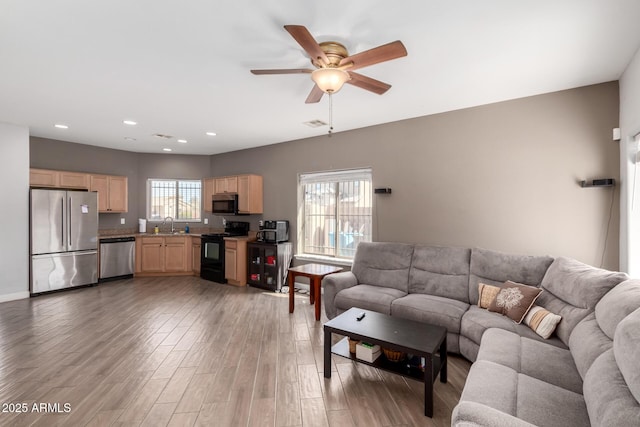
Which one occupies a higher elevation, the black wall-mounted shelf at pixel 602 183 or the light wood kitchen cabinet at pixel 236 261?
the black wall-mounted shelf at pixel 602 183

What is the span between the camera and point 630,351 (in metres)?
1.10

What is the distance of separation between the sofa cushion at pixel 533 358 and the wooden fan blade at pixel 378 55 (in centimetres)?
207

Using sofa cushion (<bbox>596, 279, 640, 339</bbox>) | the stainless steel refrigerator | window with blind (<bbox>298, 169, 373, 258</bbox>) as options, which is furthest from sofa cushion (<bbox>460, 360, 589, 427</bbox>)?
the stainless steel refrigerator

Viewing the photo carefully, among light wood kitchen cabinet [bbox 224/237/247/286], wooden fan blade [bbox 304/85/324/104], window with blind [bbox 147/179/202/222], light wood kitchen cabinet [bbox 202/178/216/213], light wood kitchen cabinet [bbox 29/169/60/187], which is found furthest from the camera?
window with blind [bbox 147/179/202/222]

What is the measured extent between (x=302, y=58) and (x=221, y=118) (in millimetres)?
2031

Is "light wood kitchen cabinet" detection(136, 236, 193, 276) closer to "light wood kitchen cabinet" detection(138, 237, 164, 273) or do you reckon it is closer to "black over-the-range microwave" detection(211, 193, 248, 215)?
"light wood kitchen cabinet" detection(138, 237, 164, 273)

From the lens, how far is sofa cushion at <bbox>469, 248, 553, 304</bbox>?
112 inches

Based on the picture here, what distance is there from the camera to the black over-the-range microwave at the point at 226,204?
586 centimetres

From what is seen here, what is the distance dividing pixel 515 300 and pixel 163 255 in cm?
610

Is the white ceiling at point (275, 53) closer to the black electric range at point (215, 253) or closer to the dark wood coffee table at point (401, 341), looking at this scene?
the dark wood coffee table at point (401, 341)

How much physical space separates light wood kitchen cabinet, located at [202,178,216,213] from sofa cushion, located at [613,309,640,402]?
20.8 feet

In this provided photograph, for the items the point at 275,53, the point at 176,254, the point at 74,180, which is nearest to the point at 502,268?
the point at 275,53

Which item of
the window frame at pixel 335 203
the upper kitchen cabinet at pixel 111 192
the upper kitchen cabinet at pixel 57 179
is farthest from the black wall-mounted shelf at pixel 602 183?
the upper kitchen cabinet at pixel 57 179

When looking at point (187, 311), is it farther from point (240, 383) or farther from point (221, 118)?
point (221, 118)
